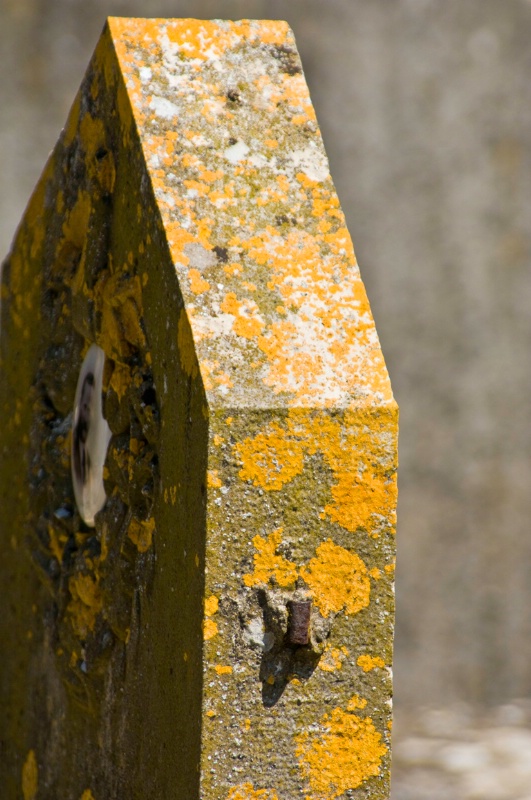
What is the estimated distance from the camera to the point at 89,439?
6.58ft

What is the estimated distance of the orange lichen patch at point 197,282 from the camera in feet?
4.80

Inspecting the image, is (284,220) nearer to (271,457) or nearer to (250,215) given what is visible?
(250,215)

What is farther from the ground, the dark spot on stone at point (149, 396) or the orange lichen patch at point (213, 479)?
the dark spot on stone at point (149, 396)

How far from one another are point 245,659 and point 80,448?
80 centimetres

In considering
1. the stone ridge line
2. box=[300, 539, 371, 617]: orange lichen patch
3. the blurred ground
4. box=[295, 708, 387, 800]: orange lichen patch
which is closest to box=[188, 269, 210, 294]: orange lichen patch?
the stone ridge line

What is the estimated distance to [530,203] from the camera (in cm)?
547

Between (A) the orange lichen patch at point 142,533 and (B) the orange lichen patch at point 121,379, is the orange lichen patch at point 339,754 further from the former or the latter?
(B) the orange lichen patch at point 121,379

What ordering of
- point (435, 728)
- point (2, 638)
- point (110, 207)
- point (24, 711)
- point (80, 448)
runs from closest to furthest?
point (110, 207), point (80, 448), point (24, 711), point (2, 638), point (435, 728)

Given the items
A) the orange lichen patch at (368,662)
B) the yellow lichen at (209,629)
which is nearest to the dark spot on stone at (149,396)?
the yellow lichen at (209,629)

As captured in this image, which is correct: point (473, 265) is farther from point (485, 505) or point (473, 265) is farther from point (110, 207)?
point (110, 207)

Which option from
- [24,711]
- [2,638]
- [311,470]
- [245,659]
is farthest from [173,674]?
[2,638]

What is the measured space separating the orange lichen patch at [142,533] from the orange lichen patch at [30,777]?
2.82 feet

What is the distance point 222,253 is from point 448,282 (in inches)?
159

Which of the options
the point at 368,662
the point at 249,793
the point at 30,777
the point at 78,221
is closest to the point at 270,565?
the point at 368,662
